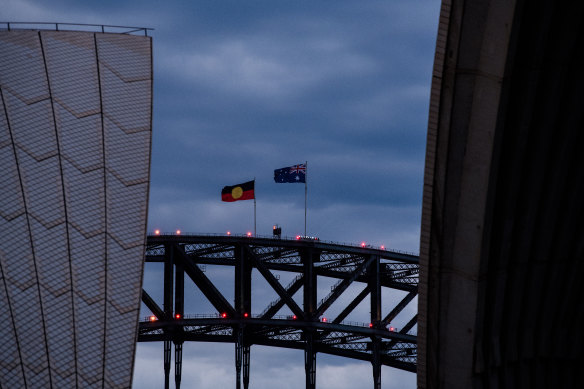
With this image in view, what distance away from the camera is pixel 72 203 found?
40062mm

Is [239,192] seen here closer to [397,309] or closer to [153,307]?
[153,307]

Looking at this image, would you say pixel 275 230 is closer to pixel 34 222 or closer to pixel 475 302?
pixel 34 222

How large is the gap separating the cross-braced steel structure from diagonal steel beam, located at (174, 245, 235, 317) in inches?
3.9

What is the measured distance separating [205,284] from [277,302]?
810 cm

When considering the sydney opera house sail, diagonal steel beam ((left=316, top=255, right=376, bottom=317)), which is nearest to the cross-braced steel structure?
diagonal steel beam ((left=316, top=255, right=376, bottom=317))

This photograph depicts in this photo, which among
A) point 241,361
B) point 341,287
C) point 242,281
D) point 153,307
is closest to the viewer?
point 153,307

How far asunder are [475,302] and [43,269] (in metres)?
23.4

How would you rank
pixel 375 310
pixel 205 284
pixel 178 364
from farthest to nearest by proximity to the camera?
1. pixel 375 310
2. pixel 178 364
3. pixel 205 284

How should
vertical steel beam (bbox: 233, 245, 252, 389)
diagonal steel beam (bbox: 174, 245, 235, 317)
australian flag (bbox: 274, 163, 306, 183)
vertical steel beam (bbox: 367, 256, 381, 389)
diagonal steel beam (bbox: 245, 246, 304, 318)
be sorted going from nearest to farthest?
1. diagonal steel beam (bbox: 174, 245, 235, 317)
2. vertical steel beam (bbox: 233, 245, 252, 389)
3. diagonal steel beam (bbox: 245, 246, 304, 318)
4. australian flag (bbox: 274, 163, 306, 183)
5. vertical steel beam (bbox: 367, 256, 381, 389)

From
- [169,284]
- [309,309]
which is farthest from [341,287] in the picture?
[169,284]

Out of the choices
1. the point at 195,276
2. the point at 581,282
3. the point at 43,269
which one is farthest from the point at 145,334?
the point at 581,282

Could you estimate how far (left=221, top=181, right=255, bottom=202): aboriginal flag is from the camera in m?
92.6

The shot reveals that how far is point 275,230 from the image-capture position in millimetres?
95312

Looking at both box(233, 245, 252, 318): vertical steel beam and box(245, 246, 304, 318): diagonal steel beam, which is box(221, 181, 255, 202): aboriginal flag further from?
box(245, 246, 304, 318): diagonal steel beam
